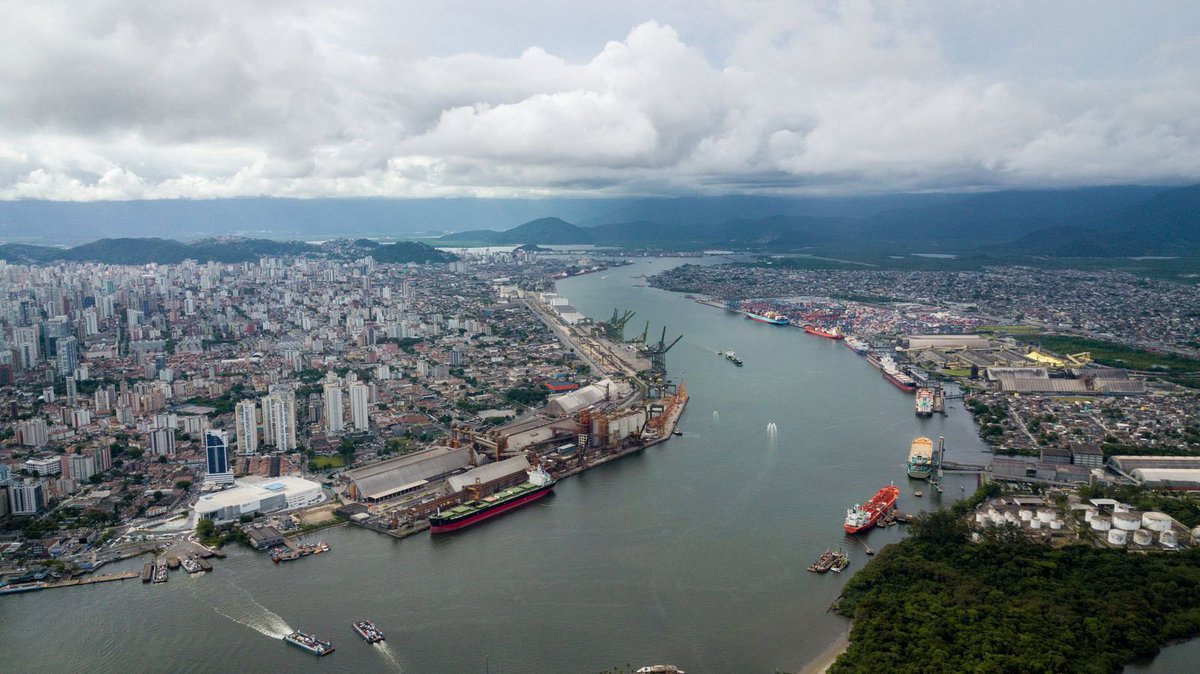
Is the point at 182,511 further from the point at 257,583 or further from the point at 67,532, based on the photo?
the point at 257,583

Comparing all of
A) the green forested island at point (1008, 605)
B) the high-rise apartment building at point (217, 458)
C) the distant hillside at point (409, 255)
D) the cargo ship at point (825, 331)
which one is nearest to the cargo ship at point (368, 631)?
the green forested island at point (1008, 605)

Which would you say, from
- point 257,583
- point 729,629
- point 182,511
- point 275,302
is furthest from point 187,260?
point 729,629

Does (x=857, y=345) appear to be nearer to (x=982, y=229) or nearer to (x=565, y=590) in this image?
(x=565, y=590)

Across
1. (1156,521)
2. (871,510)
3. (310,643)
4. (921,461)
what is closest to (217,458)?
(310,643)

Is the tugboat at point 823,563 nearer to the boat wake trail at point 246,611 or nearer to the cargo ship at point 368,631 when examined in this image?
the cargo ship at point 368,631

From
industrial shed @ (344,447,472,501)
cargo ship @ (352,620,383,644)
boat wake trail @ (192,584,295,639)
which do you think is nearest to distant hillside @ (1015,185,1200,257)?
industrial shed @ (344,447,472,501)

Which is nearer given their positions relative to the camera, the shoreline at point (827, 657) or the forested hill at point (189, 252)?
the shoreline at point (827, 657)
